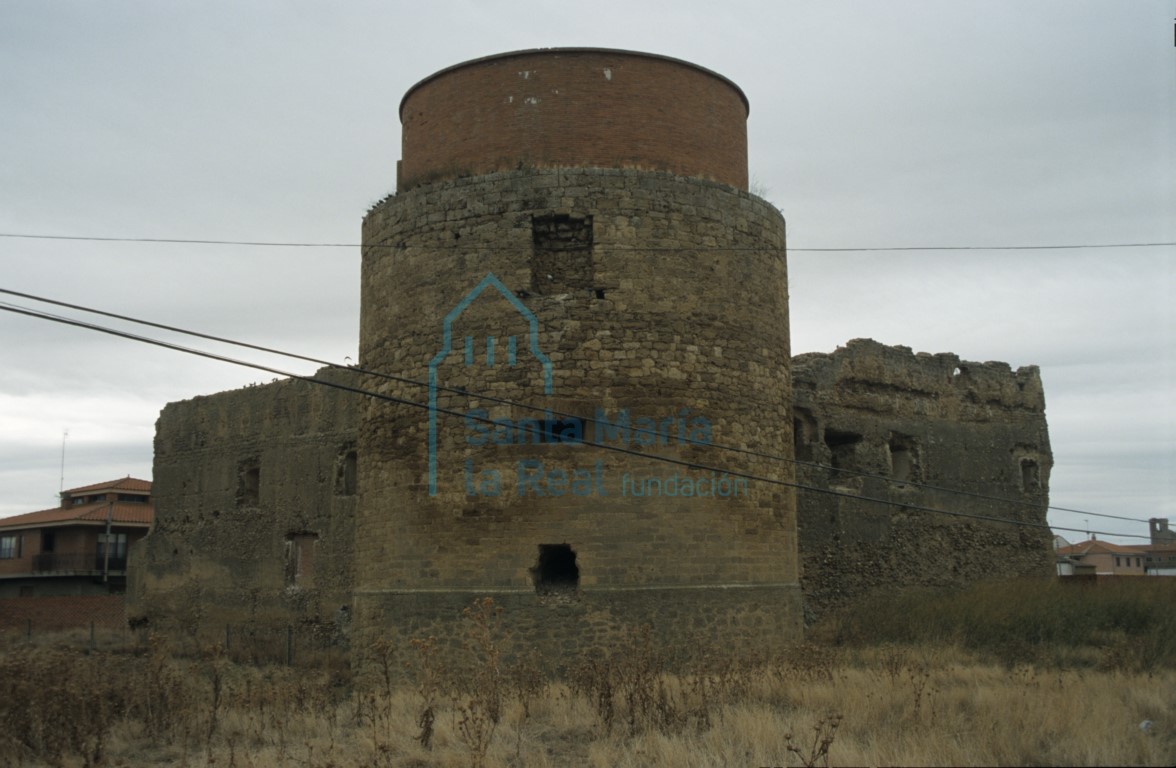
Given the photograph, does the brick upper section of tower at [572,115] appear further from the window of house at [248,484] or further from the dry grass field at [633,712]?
the window of house at [248,484]

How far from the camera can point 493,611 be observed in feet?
41.8

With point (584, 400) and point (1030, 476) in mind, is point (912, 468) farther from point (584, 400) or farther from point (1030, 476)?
point (584, 400)

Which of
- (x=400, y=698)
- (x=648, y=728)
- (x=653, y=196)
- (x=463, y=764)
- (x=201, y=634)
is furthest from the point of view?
(x=201, y=634)

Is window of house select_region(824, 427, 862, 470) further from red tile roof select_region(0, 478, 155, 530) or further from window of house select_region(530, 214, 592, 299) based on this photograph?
red tile roof select_region(0, 478, 155, 530)

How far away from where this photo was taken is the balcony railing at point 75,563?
134ft

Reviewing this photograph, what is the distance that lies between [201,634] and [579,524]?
12.5 m

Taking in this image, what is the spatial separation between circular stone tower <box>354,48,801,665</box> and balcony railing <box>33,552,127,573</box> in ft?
101

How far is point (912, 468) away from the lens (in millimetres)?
20656

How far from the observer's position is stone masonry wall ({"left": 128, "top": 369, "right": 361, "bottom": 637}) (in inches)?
808

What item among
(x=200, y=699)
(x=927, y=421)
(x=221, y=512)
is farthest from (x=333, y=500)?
(x=927, y=421)

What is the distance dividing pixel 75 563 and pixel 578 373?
34.2m

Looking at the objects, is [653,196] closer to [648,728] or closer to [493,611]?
[493,611]

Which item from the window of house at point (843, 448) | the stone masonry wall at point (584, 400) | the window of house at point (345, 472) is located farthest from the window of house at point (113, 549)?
the stone masonry wall at point (584, 400)

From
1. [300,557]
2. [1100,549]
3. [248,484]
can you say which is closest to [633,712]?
[300,557]
